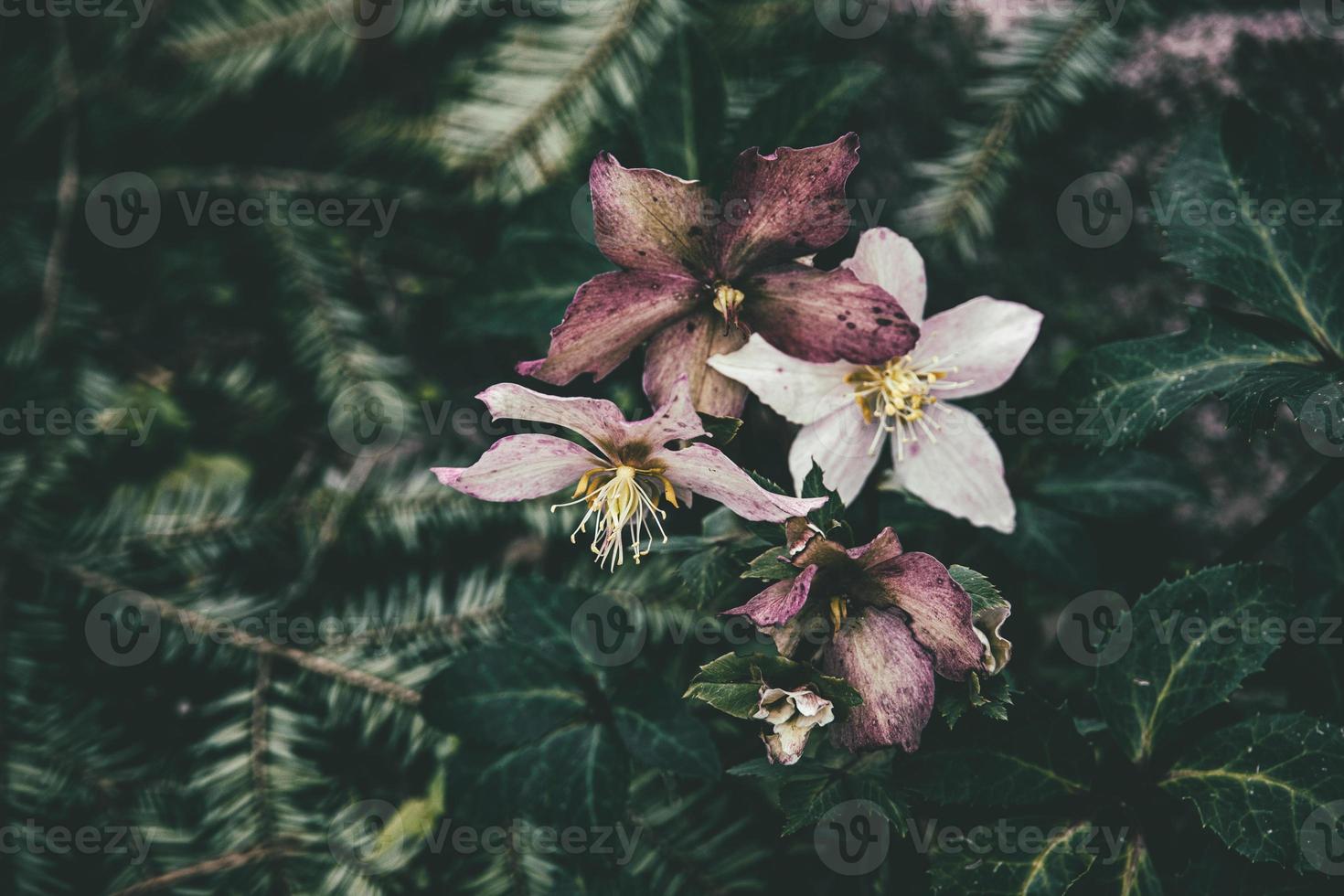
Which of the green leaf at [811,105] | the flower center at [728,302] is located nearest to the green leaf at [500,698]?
the flower center at [728,302]

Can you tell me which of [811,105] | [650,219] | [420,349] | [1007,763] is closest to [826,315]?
[650,219]

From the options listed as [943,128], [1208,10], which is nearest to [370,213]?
[943,128]

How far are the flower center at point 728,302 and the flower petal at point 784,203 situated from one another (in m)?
0.02

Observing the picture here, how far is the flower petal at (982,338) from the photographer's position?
94cm

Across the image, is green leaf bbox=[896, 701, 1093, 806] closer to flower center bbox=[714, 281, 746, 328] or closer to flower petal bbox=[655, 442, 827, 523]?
flower petal bbox=[655, 442, 827, 523]

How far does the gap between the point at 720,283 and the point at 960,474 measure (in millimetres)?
381

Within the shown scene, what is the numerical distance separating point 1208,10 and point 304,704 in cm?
202

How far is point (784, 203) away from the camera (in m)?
0.80

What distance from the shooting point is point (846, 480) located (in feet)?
3.14

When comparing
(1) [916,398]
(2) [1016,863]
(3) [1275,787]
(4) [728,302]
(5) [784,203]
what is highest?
(5) [784,203]

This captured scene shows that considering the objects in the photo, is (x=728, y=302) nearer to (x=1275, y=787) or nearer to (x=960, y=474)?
(x=960, y=474)

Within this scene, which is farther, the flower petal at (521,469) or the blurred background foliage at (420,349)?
the blurred background foliage at (420,349)

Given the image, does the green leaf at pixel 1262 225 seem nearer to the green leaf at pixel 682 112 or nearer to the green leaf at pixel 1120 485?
the green leaf at pixel 1120 485

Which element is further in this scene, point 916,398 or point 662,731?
point 662,731
